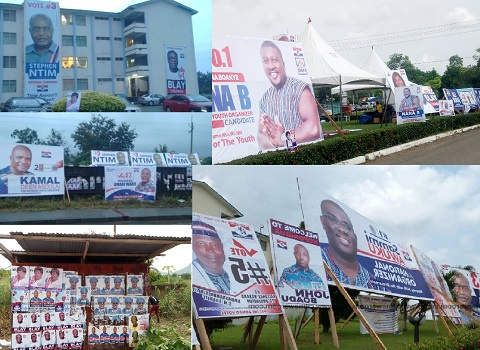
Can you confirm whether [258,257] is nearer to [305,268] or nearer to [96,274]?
[305,268]

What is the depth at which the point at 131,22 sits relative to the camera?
9227 millimetres

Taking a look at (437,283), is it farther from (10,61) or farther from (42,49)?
(10,61)

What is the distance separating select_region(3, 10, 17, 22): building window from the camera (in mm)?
8375

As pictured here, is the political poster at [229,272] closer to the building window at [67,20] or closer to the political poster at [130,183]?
the political poster at [130,183]

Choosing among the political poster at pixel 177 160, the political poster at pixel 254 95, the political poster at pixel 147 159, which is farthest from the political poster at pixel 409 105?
the political poster at pixel 147 159

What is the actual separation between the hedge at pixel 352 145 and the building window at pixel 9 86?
3542 mm

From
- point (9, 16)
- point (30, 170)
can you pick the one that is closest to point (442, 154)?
point (30, 170)

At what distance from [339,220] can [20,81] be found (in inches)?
205

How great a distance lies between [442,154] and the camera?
382 inches

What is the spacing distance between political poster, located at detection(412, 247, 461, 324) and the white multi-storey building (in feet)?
15.5

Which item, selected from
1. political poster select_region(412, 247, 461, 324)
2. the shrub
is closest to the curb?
political poster select_region(412, 247, 461, 324)

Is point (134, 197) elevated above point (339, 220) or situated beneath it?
elevated above

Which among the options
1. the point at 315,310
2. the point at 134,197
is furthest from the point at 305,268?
the point at 134,197

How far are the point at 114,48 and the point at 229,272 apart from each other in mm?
5207
